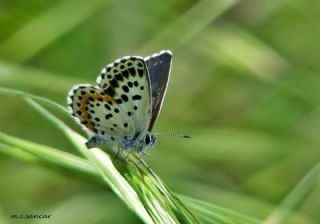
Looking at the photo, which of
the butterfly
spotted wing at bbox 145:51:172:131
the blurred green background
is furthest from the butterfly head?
the blurred green background

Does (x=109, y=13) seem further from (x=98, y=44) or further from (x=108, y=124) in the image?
(x=108, y=124)

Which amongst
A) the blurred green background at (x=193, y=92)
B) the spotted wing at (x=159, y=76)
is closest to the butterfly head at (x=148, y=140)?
the spotted wing at (x=159, y=76)

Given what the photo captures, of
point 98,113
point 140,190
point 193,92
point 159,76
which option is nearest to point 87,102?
point 98,113

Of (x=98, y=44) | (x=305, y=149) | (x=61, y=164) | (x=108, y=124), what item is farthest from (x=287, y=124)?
(x=61, y=164)

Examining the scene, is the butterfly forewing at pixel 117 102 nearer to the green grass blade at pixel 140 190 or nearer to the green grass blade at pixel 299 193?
the green grass blade at pixel 140 190

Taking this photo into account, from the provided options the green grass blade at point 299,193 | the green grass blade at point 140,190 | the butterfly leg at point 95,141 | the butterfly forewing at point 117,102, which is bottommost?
the green grass blade at point 299,193

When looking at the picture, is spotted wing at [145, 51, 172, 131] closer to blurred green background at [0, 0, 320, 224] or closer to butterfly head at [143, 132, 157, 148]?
butterfly head at [143, 132, 157, 148]

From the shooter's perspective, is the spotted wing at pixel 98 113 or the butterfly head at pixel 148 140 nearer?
the spotted wing at pixel 98 113

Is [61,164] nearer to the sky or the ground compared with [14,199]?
nearer to the ground
